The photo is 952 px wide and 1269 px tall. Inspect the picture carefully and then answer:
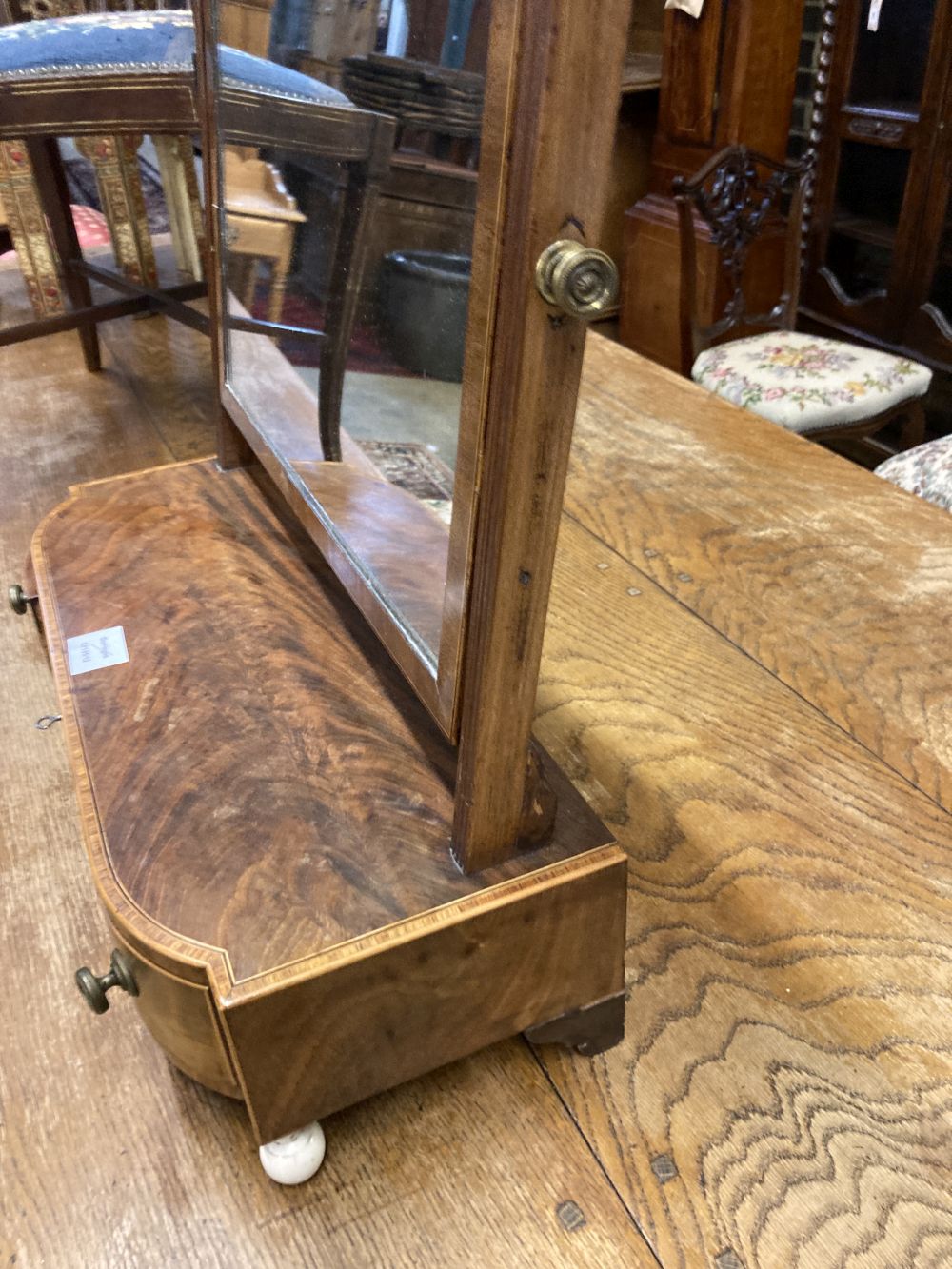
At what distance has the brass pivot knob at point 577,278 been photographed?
38 centimetres

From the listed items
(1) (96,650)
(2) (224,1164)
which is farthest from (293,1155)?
(1) (96,650)

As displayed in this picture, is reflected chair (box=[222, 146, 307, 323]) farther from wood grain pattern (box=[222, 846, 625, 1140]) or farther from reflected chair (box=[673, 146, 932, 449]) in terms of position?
reflected chair (box=[673, 146, 932, 449])

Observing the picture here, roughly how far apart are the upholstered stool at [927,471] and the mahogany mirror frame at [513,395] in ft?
3.48

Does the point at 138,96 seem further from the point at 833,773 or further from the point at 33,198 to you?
the point at 833,773

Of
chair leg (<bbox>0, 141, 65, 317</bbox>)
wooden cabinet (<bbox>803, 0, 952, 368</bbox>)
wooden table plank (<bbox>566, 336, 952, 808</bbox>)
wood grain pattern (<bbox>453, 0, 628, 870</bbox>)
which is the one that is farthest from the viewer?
wooden cabinet (<bbox>803, 0, 952, 368</bbox>)

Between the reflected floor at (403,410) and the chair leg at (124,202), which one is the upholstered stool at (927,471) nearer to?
the reflected floor at (403,410)

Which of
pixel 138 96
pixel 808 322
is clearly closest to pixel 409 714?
pixel 138 96

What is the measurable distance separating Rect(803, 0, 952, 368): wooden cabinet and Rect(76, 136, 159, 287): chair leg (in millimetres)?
1625

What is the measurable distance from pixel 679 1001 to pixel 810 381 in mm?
1425

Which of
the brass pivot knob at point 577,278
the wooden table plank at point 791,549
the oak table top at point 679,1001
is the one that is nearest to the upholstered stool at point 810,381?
the wooden table plank at point 791,549

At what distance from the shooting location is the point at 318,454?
77 centimetres

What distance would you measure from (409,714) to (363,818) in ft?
0.36

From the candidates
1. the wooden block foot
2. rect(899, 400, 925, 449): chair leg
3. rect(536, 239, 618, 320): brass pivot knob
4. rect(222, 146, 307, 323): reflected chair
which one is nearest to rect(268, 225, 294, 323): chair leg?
rect(222, 146, 307, 323): reflected chair

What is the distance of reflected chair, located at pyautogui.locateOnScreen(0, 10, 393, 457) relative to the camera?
2.16ft
